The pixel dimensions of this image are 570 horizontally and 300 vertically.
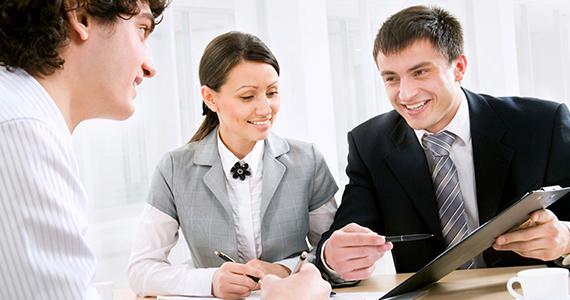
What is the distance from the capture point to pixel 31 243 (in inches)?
27.7

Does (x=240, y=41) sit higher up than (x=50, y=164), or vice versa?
(x=240, y=41)

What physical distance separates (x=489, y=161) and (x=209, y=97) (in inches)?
42.1

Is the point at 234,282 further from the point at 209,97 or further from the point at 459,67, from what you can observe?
the point at 459,67

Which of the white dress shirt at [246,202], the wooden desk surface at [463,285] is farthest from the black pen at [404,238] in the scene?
the white dress shirt at [246,202]

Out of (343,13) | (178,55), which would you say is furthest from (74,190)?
(343,13)

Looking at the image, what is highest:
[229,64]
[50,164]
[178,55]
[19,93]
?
[178,55]

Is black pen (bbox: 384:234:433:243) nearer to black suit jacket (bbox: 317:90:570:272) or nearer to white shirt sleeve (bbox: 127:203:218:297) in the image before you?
black suit jacket (bbox: 317:90:570:272)

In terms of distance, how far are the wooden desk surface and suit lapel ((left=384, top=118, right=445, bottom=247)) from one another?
0.88 ft

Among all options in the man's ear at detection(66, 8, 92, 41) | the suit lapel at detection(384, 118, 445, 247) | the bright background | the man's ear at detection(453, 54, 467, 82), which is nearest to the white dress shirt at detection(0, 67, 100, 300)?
the man's ear at detection(66, 8, 92, 41)

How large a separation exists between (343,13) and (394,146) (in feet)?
6.74

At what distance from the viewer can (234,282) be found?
142cm

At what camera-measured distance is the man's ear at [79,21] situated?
90 centimetres

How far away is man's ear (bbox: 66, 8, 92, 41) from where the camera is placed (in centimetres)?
90

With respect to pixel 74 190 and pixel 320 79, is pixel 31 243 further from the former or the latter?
pixel 320 79
